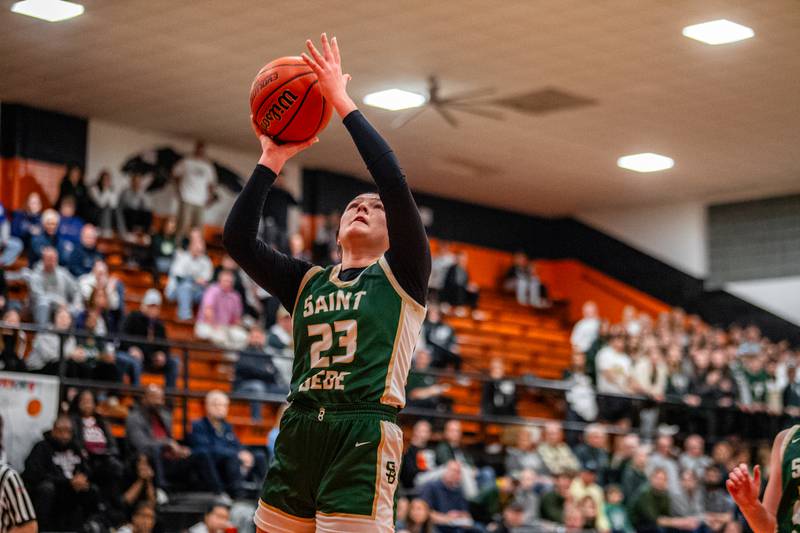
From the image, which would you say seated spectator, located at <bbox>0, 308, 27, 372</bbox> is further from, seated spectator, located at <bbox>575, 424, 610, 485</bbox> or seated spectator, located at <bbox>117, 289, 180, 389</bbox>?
seated spectator, located at <bbox>575, 424, 610, 485</bbox>

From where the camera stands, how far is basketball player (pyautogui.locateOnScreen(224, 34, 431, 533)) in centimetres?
344

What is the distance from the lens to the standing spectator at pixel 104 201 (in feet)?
47.3

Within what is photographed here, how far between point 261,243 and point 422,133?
38.4 ft

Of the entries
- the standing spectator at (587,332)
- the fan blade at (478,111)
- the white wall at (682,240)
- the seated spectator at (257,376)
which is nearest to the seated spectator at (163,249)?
the seated spectator at (257,376)

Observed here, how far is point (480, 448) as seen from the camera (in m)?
14.1

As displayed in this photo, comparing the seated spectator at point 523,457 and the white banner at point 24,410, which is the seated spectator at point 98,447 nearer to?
the white banner at point 24,410

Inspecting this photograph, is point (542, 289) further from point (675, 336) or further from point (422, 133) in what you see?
point (422, 133)

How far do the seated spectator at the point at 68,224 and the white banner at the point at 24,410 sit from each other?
3840mm

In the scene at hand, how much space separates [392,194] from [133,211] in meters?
11.8

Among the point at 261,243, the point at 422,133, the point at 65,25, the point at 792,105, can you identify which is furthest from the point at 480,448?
the point at 261,243

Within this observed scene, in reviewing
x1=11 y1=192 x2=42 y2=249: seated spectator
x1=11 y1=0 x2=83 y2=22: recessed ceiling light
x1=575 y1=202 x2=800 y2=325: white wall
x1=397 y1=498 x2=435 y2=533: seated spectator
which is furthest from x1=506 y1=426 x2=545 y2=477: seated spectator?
x1=575 y1=202 x2=800 y2=325: white wall

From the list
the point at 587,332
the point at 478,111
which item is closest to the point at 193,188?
the point at 478,111

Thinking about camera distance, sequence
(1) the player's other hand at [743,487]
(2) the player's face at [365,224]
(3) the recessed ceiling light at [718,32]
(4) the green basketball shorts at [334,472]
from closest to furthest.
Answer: (4) the green basketball shorts at [334,472] < (2) the player's face at [365,224] < (1) the player's other hand at [743,487] < (3) the recessed ceiling light at [718,32]

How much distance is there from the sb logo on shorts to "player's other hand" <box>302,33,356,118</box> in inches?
39.7
